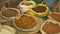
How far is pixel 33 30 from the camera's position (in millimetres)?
1899

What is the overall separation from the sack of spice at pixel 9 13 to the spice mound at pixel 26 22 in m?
0.10

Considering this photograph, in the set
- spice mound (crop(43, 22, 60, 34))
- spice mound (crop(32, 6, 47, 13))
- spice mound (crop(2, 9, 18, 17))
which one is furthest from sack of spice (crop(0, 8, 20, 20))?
spice mound (crop(43, 22, 60, 34))

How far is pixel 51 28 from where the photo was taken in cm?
190

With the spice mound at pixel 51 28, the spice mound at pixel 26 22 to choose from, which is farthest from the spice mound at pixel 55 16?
the spice mound at pixel 26 22

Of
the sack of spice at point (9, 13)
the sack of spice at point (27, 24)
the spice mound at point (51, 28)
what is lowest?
the spice mound at point (51, 28)

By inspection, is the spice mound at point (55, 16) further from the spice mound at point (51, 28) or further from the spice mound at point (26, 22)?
the spice mound at point (26, 22)

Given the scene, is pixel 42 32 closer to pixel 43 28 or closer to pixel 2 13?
pixel 43 28

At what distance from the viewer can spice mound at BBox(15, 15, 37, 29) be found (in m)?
1.90

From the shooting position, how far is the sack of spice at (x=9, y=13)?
205 centimetres

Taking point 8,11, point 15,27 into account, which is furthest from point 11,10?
point 15,27

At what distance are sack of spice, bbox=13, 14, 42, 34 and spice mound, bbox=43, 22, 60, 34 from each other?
86mm

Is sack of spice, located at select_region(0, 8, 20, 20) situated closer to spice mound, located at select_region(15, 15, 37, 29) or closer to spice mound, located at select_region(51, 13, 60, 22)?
spice mound, located at select_region(15, 15, 37, 29)

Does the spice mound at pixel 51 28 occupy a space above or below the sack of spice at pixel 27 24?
below

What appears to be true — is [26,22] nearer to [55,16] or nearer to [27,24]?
[27,24]
